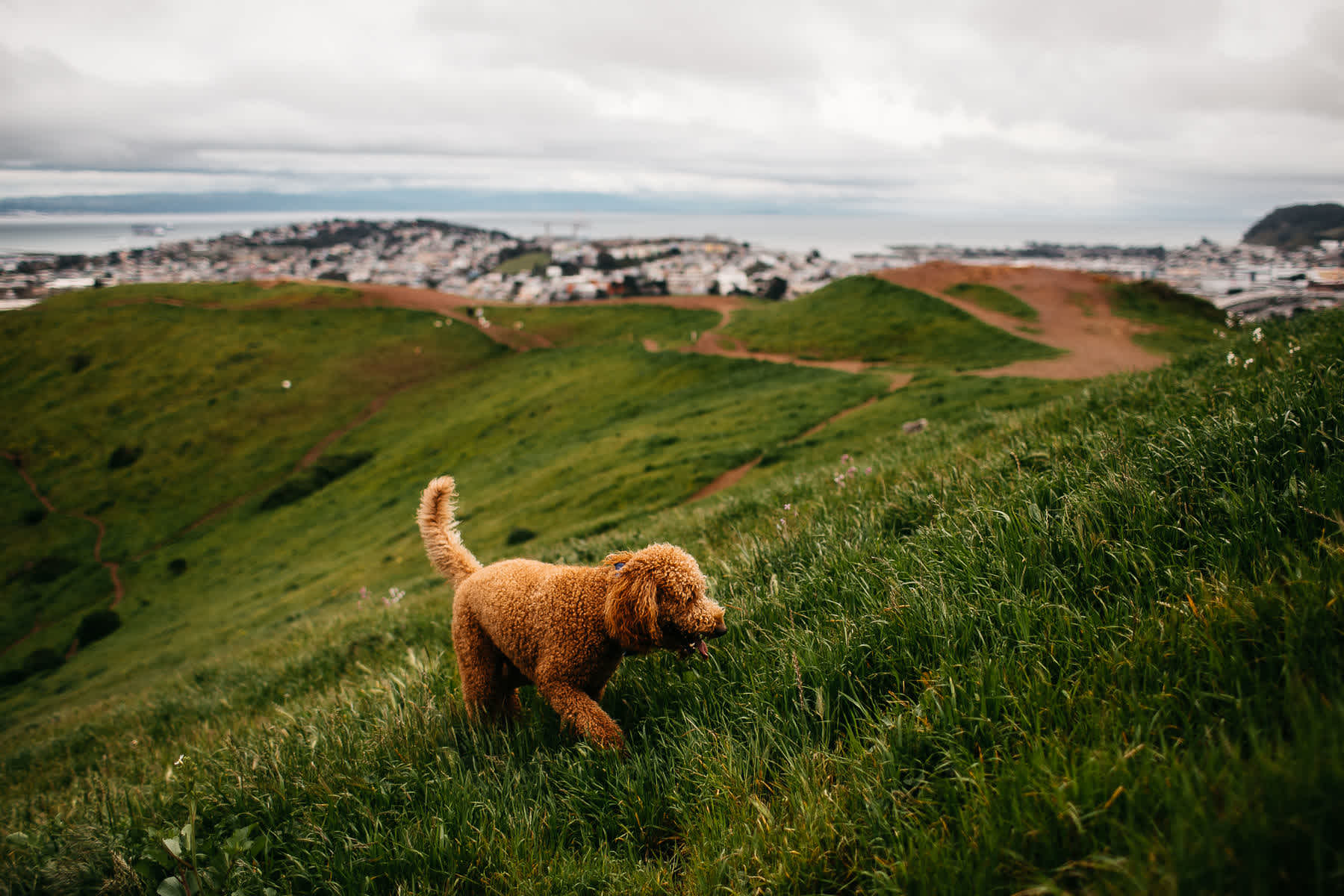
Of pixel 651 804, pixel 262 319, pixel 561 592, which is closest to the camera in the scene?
pixel 651 804

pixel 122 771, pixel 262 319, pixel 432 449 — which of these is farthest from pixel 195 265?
pixel 122 771

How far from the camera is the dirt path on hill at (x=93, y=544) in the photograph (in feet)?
109

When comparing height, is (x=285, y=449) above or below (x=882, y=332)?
below

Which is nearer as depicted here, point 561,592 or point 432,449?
point 561,592

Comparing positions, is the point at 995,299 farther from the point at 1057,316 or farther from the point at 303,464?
the point at 303,464

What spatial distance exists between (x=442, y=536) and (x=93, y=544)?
54.3 m

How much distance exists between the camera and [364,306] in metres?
72.6

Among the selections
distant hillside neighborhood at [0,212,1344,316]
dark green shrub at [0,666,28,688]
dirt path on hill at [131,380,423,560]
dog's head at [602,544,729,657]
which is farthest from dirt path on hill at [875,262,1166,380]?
dark green shrub at [0,666,28,688]

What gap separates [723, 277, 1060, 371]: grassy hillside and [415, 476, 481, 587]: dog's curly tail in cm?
2798

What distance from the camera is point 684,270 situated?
139m

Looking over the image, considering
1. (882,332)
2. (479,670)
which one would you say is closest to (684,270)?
(882,332)

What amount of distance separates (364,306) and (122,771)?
249ft

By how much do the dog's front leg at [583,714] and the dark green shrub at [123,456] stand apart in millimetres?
64700

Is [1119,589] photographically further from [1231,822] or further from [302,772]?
[302,772]
